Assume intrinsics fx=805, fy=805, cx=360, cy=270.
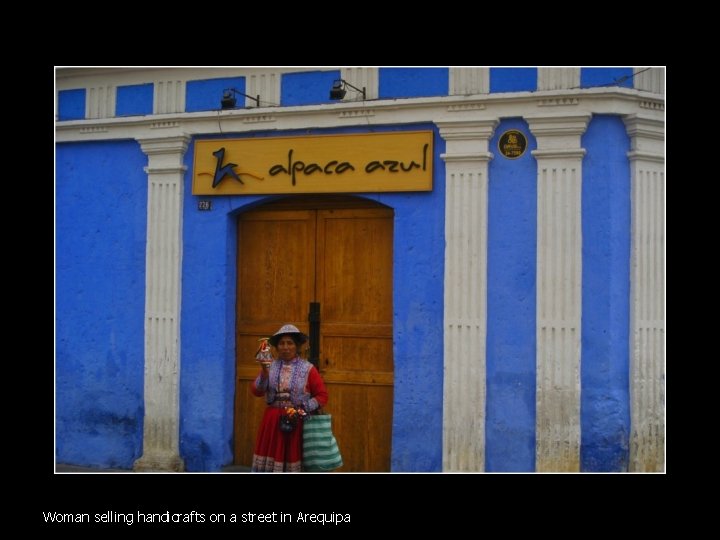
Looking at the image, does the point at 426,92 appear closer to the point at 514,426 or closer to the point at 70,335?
the point at 514,426

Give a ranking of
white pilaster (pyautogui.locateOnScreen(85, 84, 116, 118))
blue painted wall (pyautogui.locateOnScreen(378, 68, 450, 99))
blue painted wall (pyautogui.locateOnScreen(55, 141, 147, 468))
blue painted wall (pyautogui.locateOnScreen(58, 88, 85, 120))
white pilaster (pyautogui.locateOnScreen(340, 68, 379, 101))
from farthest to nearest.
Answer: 1. blue painted wall (pyautogui.locateOnScreen(58, 88, 85, 120))
2. white pilaster (pyautogui.locateOnScreen(85, 84, 116, 118))
3. blue painted wall (pyautogui.locateOnScreen(55, 141, 147, 468))
4. white pilaster (pyautogui.locateOnScreen(340, 68, 379, 101))
5. blue painted wall (pyautogui.locateOnScreen(378, 68, 450, 99))

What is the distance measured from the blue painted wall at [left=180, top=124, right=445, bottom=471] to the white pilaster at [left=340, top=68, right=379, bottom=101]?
1.02 feet

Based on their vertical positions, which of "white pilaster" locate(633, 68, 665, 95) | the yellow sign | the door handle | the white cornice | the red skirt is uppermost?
"white pilaster" locate(633, 68, 665, 95)

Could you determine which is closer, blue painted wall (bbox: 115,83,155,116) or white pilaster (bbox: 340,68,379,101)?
white pilaster (bbox: 340,68,379,101)

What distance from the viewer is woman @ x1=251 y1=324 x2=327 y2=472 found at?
612 cm

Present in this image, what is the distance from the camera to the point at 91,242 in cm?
818

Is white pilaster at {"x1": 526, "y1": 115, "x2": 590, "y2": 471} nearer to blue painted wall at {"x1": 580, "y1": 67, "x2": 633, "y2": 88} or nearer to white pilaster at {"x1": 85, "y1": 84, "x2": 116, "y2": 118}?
blue painted wall at {"x1": 580, "y1": 67, "x2": 633, "y2": 88}

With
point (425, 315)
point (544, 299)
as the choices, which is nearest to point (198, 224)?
point (425, 315)

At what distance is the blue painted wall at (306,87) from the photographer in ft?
24.6

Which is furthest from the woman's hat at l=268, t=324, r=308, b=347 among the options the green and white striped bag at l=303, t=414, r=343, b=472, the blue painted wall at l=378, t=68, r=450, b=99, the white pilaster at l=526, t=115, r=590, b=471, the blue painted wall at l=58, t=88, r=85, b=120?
the blue painted wall at l=58, t=88, r=85, b=120

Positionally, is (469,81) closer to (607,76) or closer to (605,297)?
(607,76)

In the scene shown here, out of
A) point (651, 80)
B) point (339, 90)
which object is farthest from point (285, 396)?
point (651, 80)

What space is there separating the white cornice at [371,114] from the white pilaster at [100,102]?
0.09m

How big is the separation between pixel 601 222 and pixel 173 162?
4063 millimetres
